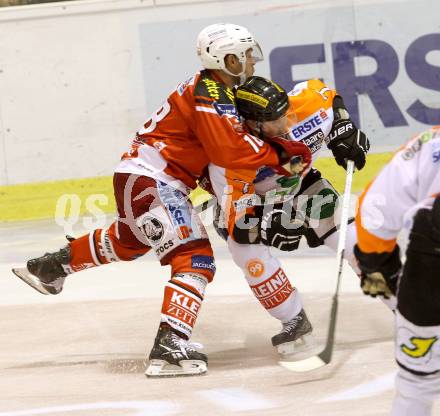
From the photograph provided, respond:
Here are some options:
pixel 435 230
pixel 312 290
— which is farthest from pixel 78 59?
pixel 435 230

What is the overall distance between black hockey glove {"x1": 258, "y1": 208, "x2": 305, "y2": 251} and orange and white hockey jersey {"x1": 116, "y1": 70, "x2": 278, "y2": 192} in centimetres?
20

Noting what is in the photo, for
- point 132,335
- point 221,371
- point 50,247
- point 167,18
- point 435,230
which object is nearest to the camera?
point 435,230

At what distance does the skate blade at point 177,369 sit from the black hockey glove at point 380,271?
123 cm

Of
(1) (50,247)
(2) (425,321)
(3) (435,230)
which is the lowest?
(1) (50,247)

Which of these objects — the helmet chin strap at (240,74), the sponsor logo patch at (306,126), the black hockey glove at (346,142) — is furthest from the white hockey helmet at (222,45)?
the black hockey glove at (346,142)

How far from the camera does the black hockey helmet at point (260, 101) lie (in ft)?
12.3

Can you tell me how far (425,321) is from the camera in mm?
2340

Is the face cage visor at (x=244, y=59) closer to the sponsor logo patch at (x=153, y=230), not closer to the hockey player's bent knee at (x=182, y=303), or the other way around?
the sponsor logo patch at (x=153, y=230)

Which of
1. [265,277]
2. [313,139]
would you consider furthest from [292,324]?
[313,139]

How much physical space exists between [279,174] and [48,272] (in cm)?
107

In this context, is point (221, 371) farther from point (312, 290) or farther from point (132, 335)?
point (312, 290)

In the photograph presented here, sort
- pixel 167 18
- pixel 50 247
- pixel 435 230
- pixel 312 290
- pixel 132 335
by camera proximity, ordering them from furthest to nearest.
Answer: pixel 167 18 < pixel 50 247 < pixel 312 290 < pixel 132 335 < pixel 435 230

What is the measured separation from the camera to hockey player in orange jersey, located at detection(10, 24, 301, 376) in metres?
3.64

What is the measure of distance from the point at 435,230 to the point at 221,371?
1511mm
